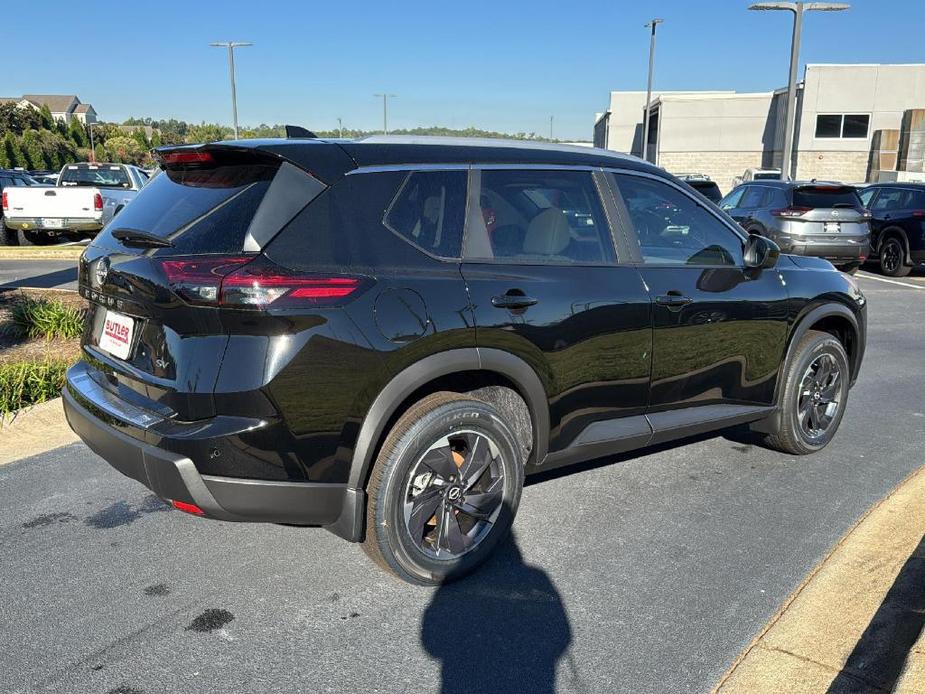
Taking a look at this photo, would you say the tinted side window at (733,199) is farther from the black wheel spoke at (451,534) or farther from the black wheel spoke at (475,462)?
the black wheel spoke at (451,534)

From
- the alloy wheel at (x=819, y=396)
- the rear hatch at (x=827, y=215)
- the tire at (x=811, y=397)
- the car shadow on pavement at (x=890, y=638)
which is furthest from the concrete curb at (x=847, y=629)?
the rear hatch at (x=827, y=215)

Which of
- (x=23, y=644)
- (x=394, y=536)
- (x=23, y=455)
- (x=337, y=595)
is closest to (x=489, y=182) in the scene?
(x=394, y=536)

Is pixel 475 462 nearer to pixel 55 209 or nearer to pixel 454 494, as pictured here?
pixel 454 494

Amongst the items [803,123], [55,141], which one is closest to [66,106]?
[55,141]

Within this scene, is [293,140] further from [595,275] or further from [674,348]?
[674,348]

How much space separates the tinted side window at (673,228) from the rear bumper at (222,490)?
2046 mm

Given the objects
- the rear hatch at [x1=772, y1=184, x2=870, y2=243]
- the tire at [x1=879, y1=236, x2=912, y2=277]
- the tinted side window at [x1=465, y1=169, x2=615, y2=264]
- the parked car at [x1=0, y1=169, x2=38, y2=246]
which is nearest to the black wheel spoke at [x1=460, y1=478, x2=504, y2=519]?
Result: the tinted side window at [x1=465, y1=169, x2=615, y2=264]

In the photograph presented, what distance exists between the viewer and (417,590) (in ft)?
11.1

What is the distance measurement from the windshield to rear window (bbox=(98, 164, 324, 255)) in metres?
15.5

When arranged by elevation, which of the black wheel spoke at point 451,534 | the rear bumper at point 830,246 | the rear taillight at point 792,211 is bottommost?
the black wheel spoke at point 451,534

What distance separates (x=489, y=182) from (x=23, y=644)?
2623 mm

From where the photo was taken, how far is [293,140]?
333cm

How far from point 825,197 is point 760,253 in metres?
10.00

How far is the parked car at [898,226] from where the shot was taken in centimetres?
1423
